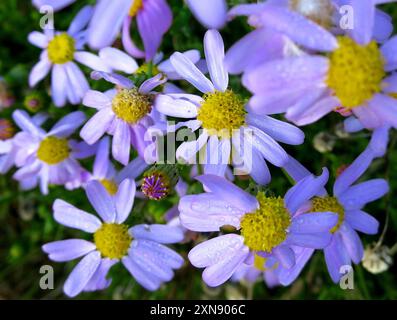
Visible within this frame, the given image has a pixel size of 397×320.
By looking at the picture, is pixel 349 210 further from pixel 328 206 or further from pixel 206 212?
pixel 206 212

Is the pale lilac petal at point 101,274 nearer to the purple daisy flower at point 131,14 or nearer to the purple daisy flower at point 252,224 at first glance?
the purple daisy flower at point 252,224

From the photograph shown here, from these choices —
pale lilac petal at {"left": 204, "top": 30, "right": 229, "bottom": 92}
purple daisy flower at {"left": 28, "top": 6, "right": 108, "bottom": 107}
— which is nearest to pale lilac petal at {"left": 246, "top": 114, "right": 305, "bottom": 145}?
pale lilac petal at {"left": 204, "top": 30, "right": 229, "bottom": 92}

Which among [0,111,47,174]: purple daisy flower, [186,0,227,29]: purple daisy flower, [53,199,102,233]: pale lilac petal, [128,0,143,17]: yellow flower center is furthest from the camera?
[0,111,47,174]: purple daisy flower

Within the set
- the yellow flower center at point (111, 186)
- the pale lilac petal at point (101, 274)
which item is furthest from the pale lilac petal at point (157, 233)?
the yellow flower center at point (111, 186)

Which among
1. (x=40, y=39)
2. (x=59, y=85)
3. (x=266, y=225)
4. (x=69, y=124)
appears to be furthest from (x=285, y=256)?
(x=40, y=39)

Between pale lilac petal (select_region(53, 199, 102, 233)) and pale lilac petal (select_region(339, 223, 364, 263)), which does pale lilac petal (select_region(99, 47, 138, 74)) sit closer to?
pale lilac petal (select_region(53, 199, 102, 233))
